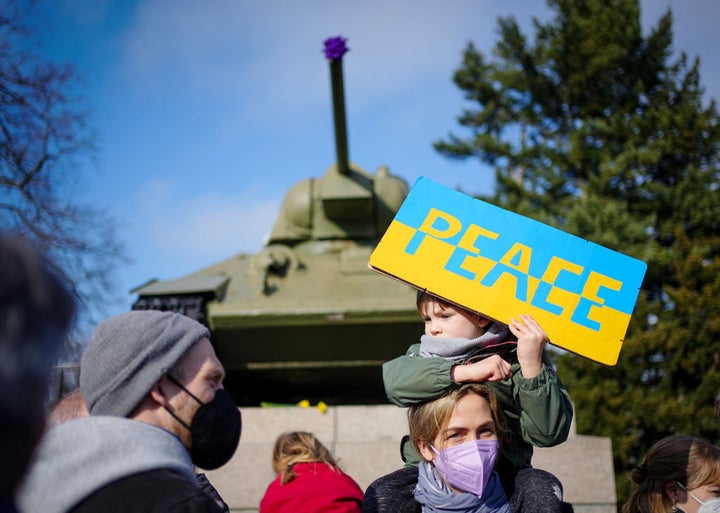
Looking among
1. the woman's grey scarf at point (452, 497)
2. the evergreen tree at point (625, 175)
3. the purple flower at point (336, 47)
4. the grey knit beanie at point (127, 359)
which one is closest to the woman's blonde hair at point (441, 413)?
the woman's grey scarf at point (452, 497)

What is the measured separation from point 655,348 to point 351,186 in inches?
360

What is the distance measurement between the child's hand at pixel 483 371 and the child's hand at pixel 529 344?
7cm

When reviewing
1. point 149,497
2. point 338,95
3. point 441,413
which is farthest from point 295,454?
point 338,95

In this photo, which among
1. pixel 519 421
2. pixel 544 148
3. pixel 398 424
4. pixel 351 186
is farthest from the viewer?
pixel 544 148

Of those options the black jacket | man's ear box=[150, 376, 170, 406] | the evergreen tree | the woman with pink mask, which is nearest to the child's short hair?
the woman with pink mask

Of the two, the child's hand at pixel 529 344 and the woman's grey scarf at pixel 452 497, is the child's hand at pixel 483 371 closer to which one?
the child's hand at pixel 529 344

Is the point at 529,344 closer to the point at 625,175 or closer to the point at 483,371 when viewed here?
the point at 483,371

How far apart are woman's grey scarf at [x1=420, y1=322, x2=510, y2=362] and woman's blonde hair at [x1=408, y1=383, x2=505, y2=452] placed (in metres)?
0.13

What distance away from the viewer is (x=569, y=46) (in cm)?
2220

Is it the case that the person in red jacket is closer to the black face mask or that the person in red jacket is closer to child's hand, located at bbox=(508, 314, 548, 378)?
child's hand, located at bbox=(508, 314, 548, 378)

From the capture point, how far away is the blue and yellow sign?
2.81 metres

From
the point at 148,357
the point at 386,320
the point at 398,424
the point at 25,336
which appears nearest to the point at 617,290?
the point at 148,357

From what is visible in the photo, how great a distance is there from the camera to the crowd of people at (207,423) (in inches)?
41.8

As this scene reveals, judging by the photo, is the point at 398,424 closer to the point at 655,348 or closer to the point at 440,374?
the point at 440,374
